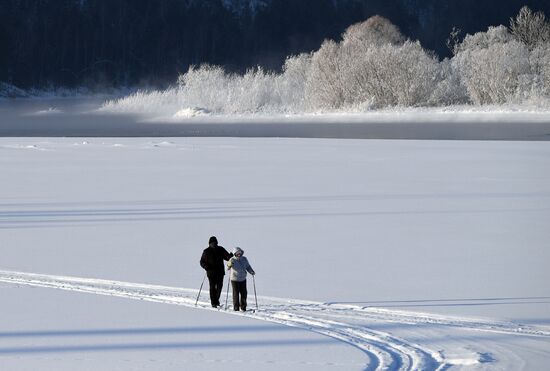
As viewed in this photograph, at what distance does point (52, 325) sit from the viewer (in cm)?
1002

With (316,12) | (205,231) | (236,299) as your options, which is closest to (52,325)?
(236,299)

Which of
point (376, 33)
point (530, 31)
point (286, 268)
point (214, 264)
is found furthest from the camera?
point (376, 33)

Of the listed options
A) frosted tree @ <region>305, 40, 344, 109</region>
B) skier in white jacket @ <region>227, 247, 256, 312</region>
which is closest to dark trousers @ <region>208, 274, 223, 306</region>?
skier in white jacket @ <region>227, 247, 256, 312</region>

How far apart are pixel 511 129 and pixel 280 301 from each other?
33777 mm

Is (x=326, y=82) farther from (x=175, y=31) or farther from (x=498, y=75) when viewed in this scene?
(x=175, y=31)

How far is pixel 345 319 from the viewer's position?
10.4m

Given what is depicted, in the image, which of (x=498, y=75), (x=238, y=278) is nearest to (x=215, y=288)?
(x=238, y=278)

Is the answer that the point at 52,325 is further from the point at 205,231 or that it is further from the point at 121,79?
the point at 121,79

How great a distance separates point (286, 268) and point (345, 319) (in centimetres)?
275

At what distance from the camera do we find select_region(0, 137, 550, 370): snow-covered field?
30.3 ft

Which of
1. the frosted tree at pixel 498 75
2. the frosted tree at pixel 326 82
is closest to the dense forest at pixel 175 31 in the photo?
the frosted tree at pixel 326 82

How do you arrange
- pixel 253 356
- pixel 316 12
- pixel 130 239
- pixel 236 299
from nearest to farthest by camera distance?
pixel 253 356, pixel 236 299, pixel 130 239, pixel 316 12

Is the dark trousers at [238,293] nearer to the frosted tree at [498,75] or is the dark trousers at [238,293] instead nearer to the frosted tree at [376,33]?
the frosted tree at [498,75]

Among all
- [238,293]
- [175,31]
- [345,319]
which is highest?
[175,31]
